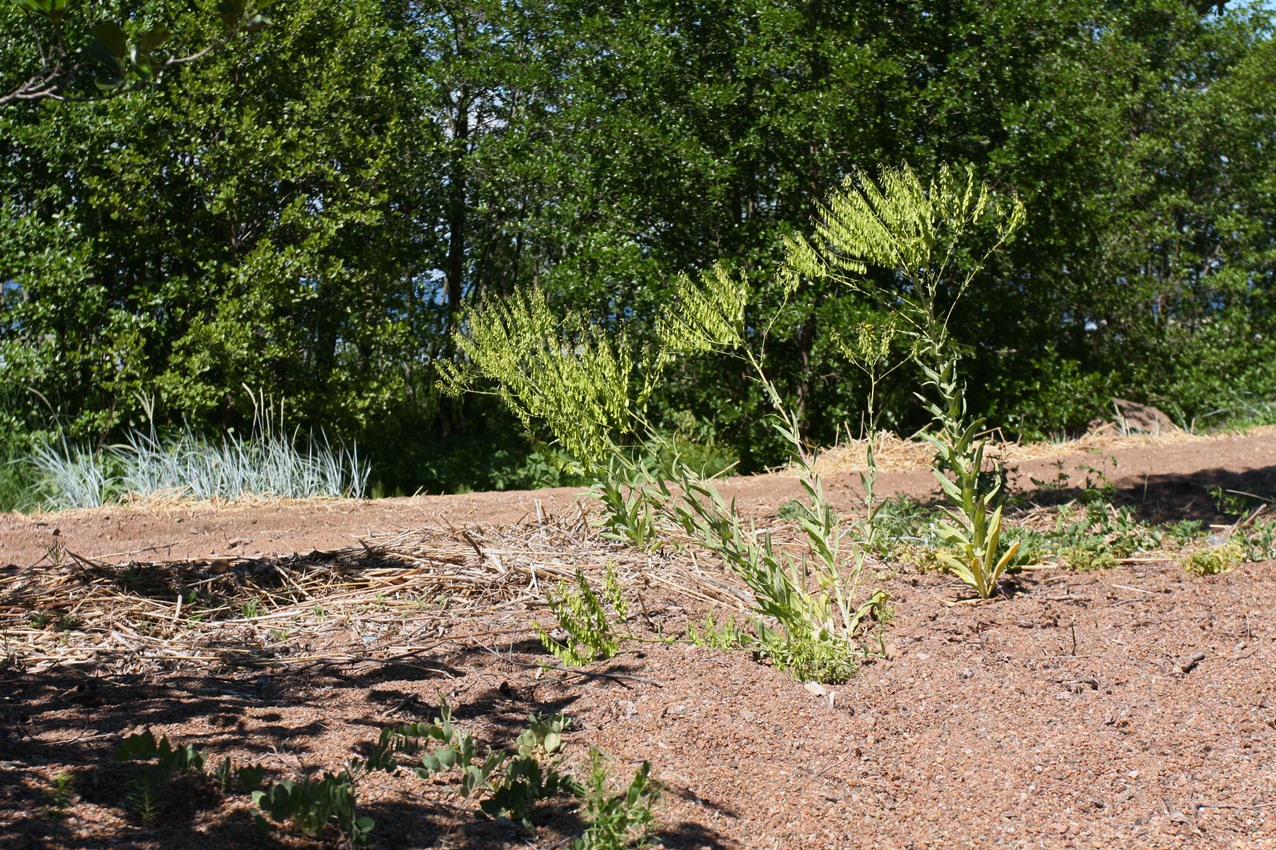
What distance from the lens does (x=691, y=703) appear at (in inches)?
114

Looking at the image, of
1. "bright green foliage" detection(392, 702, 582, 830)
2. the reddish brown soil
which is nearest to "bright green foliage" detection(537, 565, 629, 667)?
the reddish brown soil

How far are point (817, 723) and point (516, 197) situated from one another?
912cm

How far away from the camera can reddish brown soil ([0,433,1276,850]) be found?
2.29 m

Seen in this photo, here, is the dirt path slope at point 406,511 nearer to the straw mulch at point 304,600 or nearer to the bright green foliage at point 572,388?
the straw mulch at point 304,600

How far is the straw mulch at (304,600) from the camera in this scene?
3416 mm

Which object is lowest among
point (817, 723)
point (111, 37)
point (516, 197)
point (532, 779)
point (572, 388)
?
point (817, 723)

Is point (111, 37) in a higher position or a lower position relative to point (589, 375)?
higher

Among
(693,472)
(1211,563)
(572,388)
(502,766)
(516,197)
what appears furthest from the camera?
(516,197)

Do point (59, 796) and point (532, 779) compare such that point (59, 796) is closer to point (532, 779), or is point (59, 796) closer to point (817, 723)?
point (532, 779)

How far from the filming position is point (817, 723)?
2812 mm

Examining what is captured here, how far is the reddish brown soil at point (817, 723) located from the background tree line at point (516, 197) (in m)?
4.88

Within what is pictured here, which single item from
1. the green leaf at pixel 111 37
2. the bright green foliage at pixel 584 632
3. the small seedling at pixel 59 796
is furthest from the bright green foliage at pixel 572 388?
the small seedling at pixel 59 796

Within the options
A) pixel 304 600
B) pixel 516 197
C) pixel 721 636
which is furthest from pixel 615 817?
pixel 516 197

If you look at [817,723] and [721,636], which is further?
[721,636]
